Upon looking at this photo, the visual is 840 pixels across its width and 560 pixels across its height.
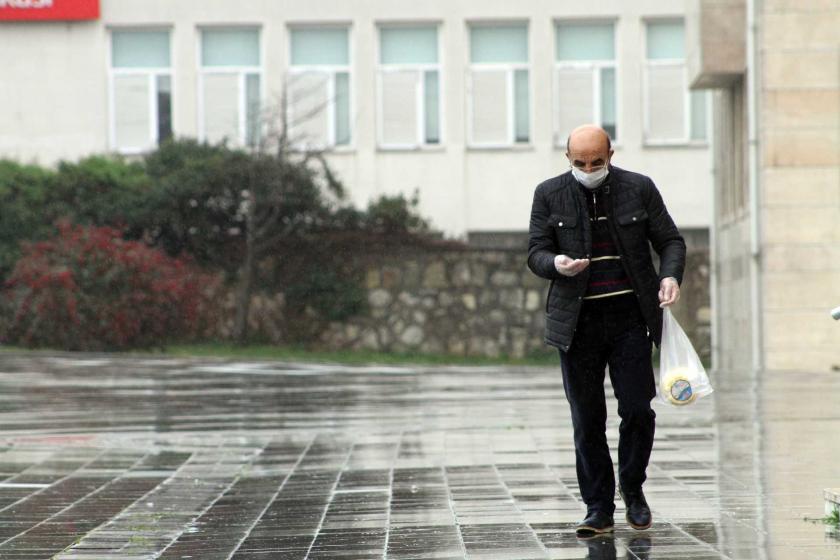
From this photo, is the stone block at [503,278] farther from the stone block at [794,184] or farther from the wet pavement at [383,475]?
the wet pavement at [383,475]

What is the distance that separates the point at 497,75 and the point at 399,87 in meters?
2.04

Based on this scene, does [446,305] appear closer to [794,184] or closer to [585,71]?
[585,71]

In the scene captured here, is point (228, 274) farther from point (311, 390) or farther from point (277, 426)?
point (277, 426)

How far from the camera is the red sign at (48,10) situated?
35312 millimetres

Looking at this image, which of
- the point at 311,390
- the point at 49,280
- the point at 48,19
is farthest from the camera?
the point at 48,19

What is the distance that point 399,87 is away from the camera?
3622cm

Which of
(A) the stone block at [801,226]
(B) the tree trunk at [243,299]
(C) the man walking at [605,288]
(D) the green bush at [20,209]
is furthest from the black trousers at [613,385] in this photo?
(D) the green bush at [20,209]

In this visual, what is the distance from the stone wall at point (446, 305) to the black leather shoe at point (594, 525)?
26.2m

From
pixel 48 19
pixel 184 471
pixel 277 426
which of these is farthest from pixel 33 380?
pixel 48 19

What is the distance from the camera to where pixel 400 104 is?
36.2 m

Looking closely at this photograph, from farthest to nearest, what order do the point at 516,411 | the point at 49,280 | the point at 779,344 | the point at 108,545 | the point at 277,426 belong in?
the point at 49,280, the point at 779,344, the point at 516,411, the point at 277,426, the point at 108,545

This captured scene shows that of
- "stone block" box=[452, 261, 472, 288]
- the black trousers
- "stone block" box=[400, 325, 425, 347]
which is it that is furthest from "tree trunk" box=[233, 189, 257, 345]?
the black trousers

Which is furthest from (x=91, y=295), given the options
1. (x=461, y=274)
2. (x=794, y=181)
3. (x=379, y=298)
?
(x=794, y=181)

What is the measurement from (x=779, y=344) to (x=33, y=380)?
9.97 metres
